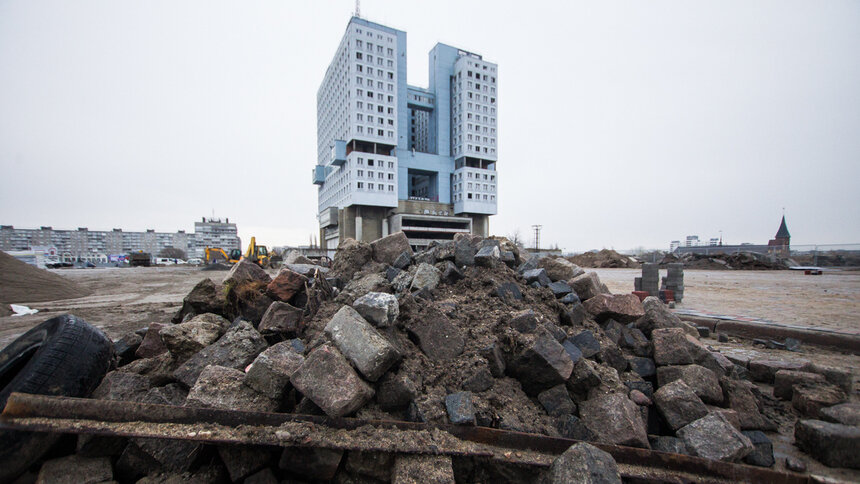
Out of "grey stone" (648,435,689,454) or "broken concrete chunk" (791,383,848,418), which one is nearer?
"grey stone" (648,435,689,454)

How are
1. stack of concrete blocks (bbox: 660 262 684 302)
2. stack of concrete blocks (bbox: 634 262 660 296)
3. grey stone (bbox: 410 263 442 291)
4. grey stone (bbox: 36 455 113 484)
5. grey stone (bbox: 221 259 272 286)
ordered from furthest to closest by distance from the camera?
stack of concrete blocks (bbox: 660 262 684 302), stack of concrete blocks (bbox: 634 262 660 296), grey stone (bbox: 221 259 272 286), grey stone (bbox: 410 263 442 291), grey stone (bbox: 36 455 113 484)

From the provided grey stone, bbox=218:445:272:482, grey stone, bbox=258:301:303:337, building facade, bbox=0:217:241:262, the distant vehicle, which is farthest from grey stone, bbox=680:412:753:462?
building facade, bbox=0:217:241:262

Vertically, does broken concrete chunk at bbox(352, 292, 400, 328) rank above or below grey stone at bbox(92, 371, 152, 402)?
above

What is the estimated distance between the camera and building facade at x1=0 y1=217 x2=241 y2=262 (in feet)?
293

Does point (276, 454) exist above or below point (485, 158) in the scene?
below

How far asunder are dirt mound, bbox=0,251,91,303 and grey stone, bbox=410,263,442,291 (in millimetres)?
12443

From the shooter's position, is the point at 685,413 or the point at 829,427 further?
the point at 685,413

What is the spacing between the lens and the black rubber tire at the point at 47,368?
1962mm

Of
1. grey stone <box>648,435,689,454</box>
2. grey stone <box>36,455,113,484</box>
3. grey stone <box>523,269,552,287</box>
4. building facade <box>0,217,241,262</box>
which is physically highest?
building facade <box>0,217,241,262</box>

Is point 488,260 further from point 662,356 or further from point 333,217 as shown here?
point 333,217

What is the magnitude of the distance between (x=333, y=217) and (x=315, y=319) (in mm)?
46809

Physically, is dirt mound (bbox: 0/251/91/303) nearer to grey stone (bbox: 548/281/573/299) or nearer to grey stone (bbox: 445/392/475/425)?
grey stone (bbox: 445/392/475/425)

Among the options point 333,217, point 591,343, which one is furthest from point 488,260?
point 333,217

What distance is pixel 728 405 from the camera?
2900 mm
